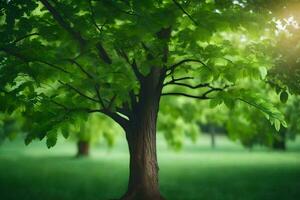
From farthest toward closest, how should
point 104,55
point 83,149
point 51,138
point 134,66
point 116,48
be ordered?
point 83,149 < point 134,66 < point 104,55 < point 116,48 < point 51,138

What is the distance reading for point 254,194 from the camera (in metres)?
12.3

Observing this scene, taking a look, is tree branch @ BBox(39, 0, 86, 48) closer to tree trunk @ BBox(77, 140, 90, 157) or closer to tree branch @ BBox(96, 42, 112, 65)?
tree branch @ BBox(96, 42, 112, 65)

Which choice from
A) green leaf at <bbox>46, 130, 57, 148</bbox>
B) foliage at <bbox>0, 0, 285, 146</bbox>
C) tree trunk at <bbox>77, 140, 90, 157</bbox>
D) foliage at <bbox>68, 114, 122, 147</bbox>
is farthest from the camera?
tree trunk at <bbox>77, 140, 90, 157</bbox>

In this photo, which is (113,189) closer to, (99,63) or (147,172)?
(147,172)

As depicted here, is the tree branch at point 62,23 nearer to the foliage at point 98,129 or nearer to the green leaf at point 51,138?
the green leaf at point 51,138

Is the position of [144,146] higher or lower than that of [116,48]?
lower

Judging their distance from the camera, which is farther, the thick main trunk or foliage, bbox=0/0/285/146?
the thick main trunk

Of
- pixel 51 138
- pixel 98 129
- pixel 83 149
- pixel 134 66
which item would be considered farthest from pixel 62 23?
pixel 83 149

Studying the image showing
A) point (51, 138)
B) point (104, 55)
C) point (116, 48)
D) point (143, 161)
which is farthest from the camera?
point (143, 161)

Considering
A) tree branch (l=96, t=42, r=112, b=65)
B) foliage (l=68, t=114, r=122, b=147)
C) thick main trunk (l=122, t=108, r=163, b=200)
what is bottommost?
thick main trunk (l=122, t=108, r=163, b=200)

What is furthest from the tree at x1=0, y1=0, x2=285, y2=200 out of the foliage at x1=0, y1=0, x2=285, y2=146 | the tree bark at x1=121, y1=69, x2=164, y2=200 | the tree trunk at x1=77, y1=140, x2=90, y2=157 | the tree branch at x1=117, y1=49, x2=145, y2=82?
the tree trunk at x1=77, y1=140, x2=90, y2=157

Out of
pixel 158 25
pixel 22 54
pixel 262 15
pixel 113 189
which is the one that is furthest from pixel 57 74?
pixel 113 189

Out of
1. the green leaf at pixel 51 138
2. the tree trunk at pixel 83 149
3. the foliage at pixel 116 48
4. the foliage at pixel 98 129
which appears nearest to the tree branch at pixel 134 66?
the foliage at pixel 116 48

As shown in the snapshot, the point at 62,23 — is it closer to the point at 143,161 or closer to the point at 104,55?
the point at 104,55
